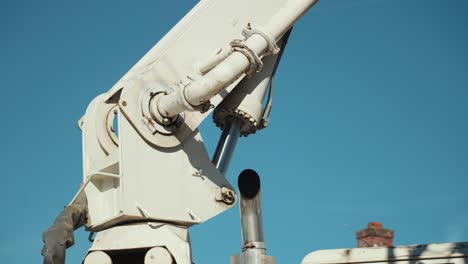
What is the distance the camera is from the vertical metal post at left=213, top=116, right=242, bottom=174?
1323 centimetres

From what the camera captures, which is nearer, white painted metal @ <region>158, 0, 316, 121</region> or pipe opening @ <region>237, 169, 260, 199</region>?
white painted metal @ <region>158, 0, 316, 121</region>

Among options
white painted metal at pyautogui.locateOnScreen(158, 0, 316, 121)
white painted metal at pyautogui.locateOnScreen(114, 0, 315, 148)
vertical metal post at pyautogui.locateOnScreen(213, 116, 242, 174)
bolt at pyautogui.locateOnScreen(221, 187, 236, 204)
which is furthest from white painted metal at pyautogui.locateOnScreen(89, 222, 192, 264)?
vertical metal post at pyautogui.locateOnScreen(213, 116, 242, 174)

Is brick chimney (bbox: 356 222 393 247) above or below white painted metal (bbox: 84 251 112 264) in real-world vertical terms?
above

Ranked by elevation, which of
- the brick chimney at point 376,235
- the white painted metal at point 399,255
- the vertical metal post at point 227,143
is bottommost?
the white painted metal at point 399,255

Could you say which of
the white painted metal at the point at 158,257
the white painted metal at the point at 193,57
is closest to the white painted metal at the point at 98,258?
the white painted metal at the point at 158,257

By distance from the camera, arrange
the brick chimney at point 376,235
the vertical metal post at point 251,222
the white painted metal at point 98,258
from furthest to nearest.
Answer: the brick chimney at point 376,235 < the white painted metal at point 98,258 < the vertical metal post at point 251,222

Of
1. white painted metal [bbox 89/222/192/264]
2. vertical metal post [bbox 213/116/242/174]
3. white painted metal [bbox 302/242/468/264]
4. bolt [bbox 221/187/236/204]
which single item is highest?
vertical metal post [bbox 213/116/242/174]

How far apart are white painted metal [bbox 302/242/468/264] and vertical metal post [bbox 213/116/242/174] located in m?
2.97

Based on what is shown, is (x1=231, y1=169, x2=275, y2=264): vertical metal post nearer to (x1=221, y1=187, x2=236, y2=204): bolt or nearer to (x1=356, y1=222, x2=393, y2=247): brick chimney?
(x1=221, y1=187, x2=236, y2=204): bolt

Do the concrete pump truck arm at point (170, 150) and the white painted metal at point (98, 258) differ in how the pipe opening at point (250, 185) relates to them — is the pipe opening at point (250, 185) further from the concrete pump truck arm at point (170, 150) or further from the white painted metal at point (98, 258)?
the white painted metal at point (98, 258)

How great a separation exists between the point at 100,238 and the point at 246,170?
2.24m

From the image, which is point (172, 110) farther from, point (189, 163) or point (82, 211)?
point (82, 211)

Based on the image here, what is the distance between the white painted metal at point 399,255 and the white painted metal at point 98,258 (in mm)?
2719

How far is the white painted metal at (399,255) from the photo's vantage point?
1021cm
